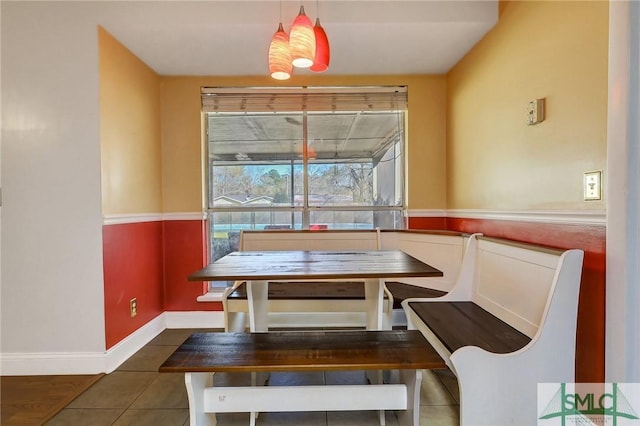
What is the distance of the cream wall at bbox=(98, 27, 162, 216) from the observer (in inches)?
94.7

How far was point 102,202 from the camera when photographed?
2.35 meters

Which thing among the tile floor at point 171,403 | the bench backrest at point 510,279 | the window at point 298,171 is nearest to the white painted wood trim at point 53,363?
the tile floor at point 171,403

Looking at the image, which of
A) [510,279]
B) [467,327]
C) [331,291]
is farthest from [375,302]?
[510,279]

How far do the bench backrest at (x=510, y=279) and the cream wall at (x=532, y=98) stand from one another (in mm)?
266

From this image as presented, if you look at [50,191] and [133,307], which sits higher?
[50,191]

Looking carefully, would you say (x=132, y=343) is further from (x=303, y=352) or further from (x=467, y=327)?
(x=467, y=327)

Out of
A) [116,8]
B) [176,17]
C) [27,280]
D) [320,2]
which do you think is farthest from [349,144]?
[27,280]

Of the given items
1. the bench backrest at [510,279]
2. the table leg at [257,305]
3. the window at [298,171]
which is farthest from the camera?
the window at [298,171]

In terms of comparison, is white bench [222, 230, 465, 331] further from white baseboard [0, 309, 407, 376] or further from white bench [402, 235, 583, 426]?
white bench [402, 235, 583, 426]

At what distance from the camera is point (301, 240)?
306cm

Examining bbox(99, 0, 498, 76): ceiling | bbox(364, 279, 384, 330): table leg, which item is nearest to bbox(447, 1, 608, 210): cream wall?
bbox(99, 0, 498, 76): ceiling

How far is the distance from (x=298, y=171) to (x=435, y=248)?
4.65ft

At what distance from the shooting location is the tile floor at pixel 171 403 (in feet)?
6.06

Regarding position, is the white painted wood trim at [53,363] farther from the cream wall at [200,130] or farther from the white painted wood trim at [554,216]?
the white painted wood trim at [554,216]
